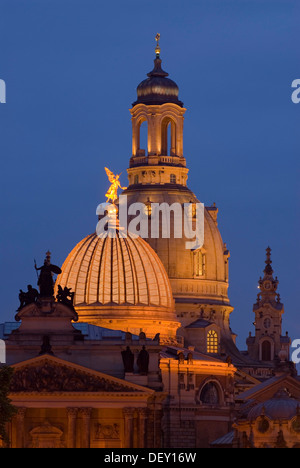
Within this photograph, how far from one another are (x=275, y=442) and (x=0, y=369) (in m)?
17.4

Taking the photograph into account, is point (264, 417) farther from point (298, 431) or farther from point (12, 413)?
point (12, 413)
